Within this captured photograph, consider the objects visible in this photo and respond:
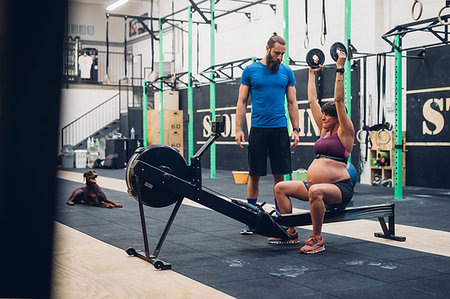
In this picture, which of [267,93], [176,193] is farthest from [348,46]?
[176,193]

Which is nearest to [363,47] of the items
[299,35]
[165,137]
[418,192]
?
[299,35]

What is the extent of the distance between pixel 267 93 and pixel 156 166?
109 centimetres

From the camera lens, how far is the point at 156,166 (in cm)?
275

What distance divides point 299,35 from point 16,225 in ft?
28.0

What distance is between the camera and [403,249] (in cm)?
308

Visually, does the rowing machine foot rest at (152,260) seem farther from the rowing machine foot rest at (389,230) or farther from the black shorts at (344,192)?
the rowing machine foot rest at (389,230)

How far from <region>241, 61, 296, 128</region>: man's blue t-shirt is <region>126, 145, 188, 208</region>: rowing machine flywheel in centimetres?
88

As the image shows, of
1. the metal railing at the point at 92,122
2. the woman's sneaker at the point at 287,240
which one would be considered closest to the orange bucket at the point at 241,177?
the woman's sneaker at the point at 287,240

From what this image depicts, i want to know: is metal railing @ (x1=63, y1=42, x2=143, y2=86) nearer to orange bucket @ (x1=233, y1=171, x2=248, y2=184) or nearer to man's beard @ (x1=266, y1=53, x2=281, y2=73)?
orange bucket @ (x1=233, y1=171, x2=248, y2=184)

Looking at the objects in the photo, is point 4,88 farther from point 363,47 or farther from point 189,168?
point 363,47

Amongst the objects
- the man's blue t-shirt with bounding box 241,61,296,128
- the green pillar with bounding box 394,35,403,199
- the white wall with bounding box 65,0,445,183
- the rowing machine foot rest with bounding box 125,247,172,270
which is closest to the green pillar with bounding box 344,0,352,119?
the green pillar with bounding box 394,35,403,199

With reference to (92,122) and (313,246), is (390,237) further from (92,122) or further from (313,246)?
(92,122)

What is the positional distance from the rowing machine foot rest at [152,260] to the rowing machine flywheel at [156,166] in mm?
280

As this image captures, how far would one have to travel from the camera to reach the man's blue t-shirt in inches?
138
